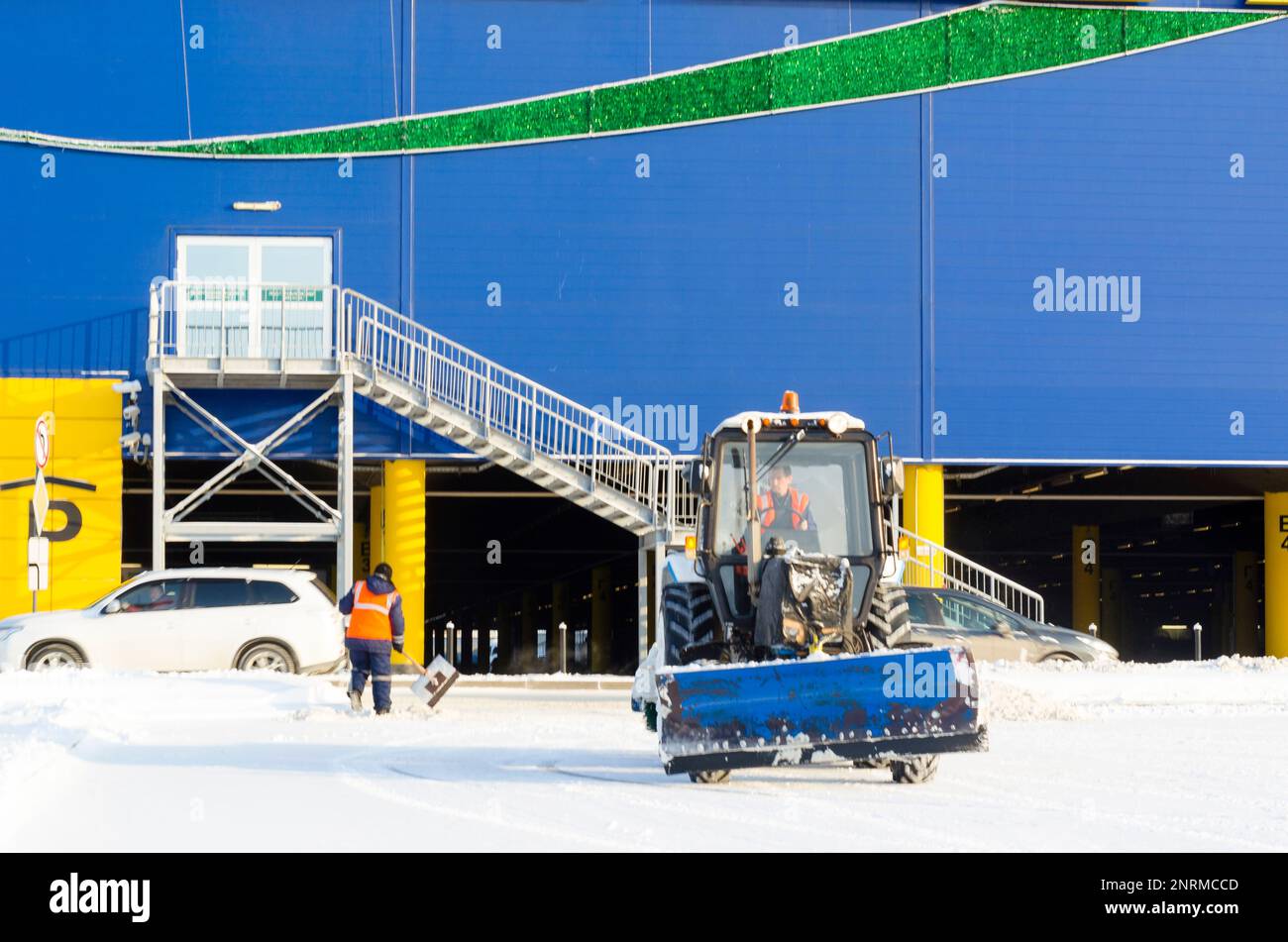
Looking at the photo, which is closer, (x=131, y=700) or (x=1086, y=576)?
(x=131, y=700)

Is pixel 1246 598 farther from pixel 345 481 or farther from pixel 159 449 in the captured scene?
pixel 159 449

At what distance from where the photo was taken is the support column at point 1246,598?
40.9 metres

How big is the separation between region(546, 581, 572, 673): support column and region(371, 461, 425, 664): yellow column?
17529 millimetres

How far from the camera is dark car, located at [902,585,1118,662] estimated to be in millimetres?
22594

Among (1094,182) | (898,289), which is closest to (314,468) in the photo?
(898,289)

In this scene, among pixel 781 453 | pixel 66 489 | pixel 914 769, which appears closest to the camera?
pixel 914 769

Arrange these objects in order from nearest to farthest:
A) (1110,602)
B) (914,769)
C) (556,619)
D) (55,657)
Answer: (914,769), (55,657), (1110,602), (556,619)

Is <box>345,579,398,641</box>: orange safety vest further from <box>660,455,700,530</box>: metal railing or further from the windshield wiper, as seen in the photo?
<box>660,455,700,530</box>: metal railing

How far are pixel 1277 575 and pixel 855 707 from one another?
23213 millimetres

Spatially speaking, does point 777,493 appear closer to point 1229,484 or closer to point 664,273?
point 664,273

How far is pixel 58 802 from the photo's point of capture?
10.7 meters

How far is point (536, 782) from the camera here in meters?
12.2

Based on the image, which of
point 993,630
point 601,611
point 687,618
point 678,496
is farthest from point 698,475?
point 601,611

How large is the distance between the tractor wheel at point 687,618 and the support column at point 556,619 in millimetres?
33487
